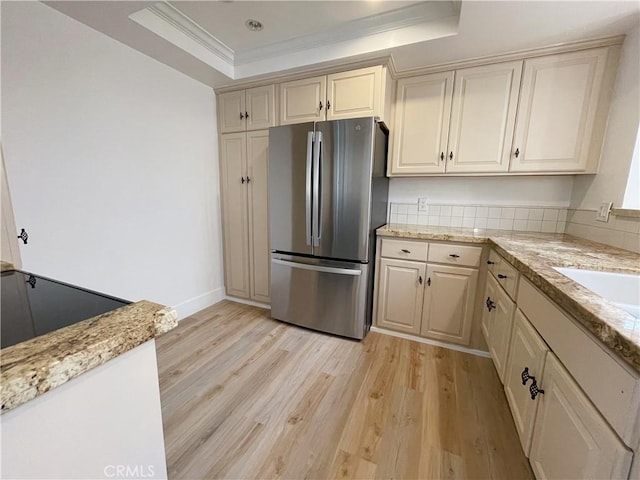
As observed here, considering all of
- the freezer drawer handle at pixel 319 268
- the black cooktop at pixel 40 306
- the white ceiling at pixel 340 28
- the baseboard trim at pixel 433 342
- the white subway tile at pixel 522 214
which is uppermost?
the white ceiling at pixel 340 28

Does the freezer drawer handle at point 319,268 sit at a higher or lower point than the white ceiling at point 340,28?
lower

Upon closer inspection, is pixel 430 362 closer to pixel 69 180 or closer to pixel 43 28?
pixel 69 180

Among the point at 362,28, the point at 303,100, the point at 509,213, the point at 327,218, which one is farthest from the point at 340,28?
the point at 509,213

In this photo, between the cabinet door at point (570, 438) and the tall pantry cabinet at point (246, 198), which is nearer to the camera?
the cabinet door at point (570, 438)

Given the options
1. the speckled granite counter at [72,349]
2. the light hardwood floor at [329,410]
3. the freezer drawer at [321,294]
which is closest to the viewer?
the speckled granite counter at [72,349]

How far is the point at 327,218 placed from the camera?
6.93 ft

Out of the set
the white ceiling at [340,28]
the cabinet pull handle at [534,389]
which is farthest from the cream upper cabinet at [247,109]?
the cabinet pull handle at [534,389]

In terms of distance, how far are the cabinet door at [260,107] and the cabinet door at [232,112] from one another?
8 cm

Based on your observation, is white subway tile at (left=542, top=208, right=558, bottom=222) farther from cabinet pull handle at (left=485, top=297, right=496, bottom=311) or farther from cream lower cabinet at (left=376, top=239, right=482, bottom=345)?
cabinet pull handle at (left=485, top=297, right=496, bottom=311)

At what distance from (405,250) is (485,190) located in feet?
2.98

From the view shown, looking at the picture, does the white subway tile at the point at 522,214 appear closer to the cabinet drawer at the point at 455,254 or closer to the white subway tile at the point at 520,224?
the white subway tile at the point at 520,224

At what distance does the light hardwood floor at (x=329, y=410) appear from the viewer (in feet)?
3.92

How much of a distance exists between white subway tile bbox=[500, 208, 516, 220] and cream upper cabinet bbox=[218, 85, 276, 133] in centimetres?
213

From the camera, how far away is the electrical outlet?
165 centimetres
